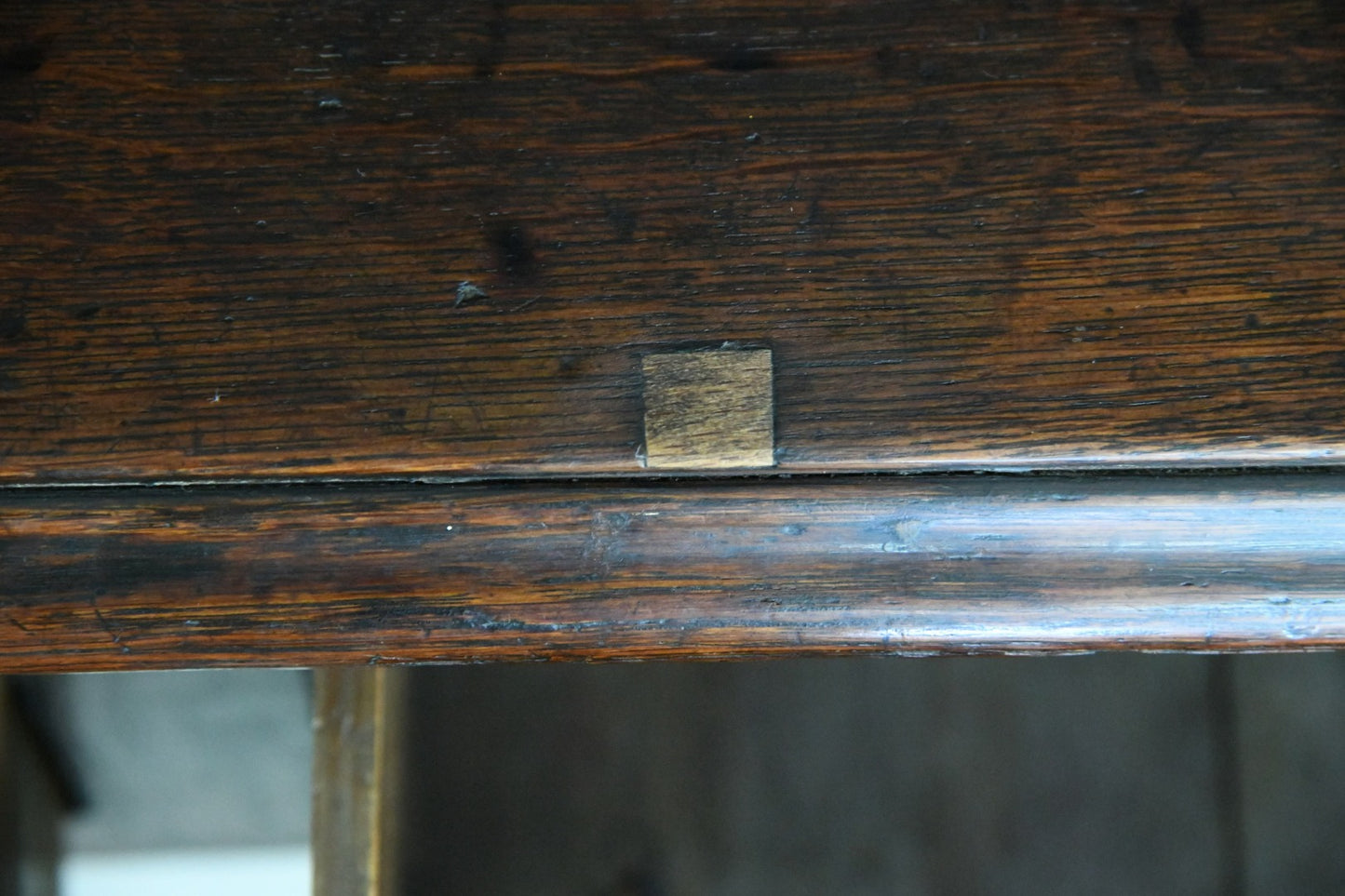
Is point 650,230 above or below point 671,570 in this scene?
above

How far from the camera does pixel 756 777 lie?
1.13 m

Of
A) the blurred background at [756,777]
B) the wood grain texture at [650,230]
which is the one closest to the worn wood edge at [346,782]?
the blurred background at [756,777]

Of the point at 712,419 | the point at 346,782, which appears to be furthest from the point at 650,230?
the point at 346,782

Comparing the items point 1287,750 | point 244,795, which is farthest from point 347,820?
point 1287,750

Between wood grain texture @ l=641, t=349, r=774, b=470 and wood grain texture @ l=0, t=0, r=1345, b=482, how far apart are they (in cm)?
1

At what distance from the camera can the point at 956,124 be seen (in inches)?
21.4

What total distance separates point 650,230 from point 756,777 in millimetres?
776

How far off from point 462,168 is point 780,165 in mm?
172

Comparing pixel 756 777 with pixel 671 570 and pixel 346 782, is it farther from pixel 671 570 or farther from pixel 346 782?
pixel 671 570

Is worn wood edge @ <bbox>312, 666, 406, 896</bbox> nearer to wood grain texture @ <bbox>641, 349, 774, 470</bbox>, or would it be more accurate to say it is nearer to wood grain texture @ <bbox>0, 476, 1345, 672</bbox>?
wood grain texture @ <bbox>0, 476, 1345, 672</bbox>

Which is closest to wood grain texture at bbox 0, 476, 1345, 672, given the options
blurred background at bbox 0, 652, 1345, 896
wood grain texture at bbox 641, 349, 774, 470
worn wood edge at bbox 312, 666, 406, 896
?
wood grain texture at bbox 641, 349, 774, 470

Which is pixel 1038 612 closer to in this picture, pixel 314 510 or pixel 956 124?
pixel 956 124

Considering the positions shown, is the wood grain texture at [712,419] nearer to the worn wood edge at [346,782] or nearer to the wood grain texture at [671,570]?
the wood grain texture at [671,570]

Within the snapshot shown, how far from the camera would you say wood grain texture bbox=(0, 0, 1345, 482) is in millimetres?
524
